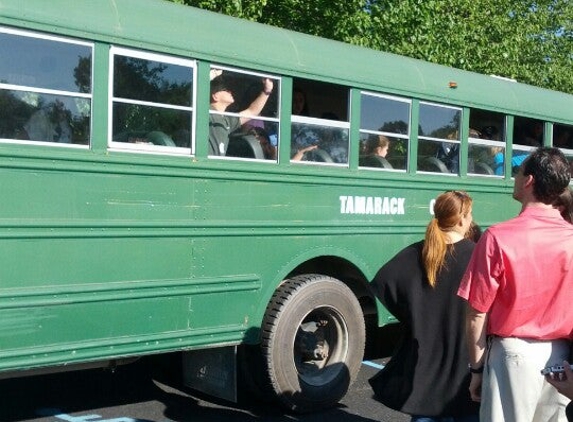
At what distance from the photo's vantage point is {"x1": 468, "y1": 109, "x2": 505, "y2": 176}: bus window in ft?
24.2

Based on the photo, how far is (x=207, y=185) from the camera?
5.41m

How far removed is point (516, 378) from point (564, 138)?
5.79 meters

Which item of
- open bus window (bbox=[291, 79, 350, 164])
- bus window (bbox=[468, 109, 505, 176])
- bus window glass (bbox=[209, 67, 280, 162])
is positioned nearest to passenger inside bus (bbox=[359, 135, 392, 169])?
open bus window (bbox=[291, 79, 350, 164])

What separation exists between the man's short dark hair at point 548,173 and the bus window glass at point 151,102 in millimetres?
2531

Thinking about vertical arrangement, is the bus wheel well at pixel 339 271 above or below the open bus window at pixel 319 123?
below

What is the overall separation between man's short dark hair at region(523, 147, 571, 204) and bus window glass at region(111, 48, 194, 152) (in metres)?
2.53

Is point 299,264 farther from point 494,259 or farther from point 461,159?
point 494,259

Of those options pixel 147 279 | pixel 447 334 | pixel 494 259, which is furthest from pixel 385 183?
pixel 494 259

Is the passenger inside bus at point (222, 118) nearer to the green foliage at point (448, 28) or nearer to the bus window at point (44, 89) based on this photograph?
the bus window at point (44, 89)

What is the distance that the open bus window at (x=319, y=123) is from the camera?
19.7 ft

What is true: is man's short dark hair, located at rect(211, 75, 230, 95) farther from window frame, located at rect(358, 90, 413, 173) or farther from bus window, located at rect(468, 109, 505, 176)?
bus window, located at rect(468, 109, 505, 176)

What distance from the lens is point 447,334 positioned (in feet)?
12.6

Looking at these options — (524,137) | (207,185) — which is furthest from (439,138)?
(207,185)

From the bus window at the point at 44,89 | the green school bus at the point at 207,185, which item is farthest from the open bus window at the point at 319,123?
the bus window at the point at 44,89
